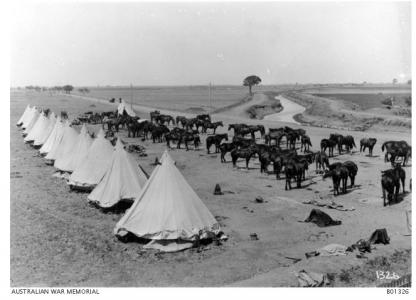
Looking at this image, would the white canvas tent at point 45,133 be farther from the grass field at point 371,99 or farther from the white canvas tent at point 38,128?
the grass field at point 371,99

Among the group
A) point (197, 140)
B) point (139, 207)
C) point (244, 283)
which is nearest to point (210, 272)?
point (244, 283)

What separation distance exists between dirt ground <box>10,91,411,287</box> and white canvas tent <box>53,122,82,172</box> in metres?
1.12

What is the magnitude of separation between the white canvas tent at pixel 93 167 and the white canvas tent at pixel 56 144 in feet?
26.7

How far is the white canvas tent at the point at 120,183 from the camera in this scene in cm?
2072

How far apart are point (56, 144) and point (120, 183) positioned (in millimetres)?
15530

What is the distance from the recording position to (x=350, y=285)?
12.9 meters

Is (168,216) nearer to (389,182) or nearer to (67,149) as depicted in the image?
(389,182)

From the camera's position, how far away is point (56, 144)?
34.1 m

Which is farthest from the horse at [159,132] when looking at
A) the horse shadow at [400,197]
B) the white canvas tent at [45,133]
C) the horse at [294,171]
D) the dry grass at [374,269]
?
the dry grass at [374,269]

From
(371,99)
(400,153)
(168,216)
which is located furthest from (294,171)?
(371,99)

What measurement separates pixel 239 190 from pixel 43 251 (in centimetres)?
1251

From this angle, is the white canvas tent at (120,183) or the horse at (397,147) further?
the horse at (397,147)

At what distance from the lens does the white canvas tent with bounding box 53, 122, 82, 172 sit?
28.6 meters

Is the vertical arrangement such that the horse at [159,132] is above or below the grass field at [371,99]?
below
